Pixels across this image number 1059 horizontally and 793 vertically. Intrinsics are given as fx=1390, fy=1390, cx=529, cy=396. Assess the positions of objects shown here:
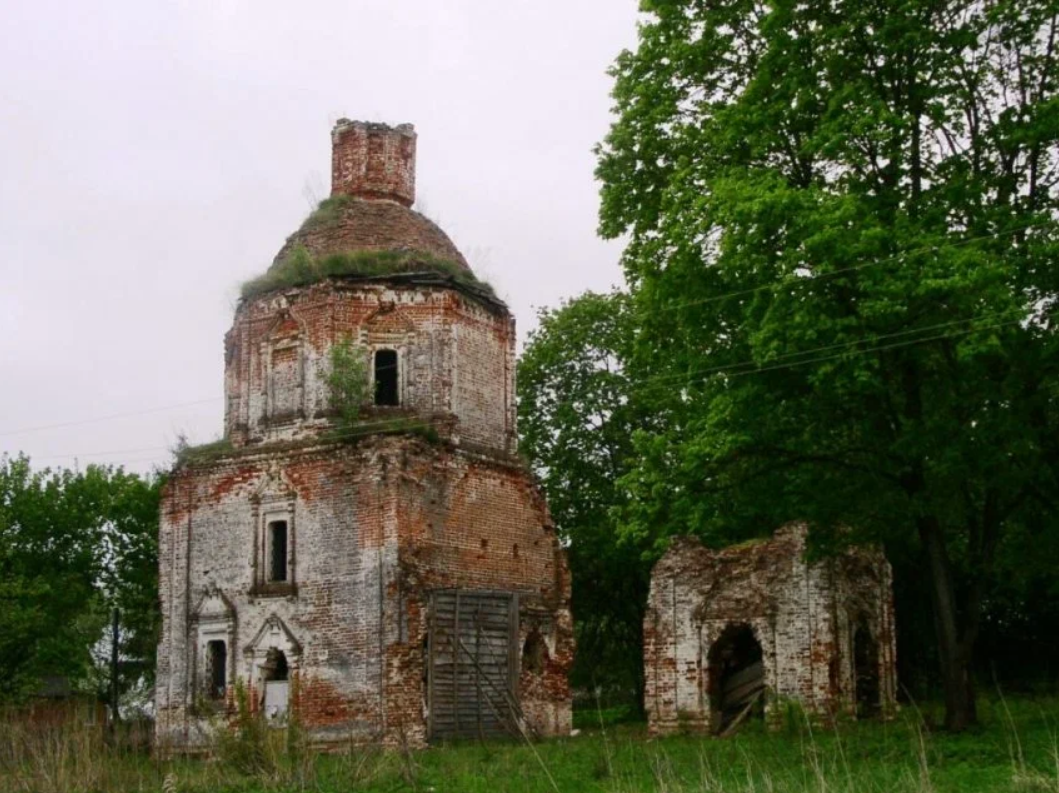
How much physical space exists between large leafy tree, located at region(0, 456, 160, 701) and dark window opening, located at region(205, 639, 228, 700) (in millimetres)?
12567

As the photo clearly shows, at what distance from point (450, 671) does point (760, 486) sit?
7.90 meters

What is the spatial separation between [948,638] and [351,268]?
12.6 m

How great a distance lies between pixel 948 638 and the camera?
1806cm

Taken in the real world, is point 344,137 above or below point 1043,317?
above

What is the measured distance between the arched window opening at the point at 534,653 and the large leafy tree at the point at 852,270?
25.8ft

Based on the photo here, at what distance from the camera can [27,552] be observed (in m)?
37.3

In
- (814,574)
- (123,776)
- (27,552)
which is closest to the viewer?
(123,776)

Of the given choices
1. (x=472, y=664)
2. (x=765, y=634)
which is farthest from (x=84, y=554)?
(x=765, y=634)

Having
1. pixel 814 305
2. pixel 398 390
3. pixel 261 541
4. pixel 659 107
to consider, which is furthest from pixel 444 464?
pixel 814 305

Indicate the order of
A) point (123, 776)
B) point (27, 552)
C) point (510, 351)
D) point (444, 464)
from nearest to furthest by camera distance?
1. point (123, 776)
2. point (444, 464)
3. point (510, 351)
4. point (27, 552)

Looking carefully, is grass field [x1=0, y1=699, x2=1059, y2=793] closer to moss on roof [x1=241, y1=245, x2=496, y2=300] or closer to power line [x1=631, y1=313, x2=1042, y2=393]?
power line [x1=631, y1=313, x2=1042, y2=393]

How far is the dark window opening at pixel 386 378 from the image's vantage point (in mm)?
25328

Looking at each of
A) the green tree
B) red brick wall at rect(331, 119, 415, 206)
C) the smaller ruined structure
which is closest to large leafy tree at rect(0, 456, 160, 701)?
the green tree

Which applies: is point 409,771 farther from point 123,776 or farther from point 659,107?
point 659,107
